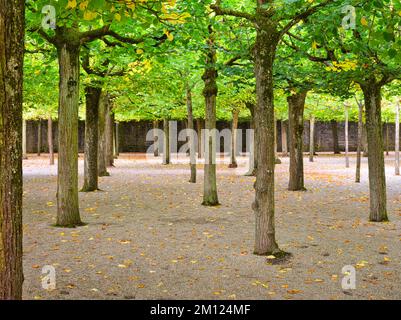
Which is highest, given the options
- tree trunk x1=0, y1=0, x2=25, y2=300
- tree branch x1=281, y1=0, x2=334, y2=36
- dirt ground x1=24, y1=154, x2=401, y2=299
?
tree branch x1=281, y1=0, x2=334, y2=36

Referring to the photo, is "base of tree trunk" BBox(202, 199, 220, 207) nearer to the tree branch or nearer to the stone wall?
the tree branch

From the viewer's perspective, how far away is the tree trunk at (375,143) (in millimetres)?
11469

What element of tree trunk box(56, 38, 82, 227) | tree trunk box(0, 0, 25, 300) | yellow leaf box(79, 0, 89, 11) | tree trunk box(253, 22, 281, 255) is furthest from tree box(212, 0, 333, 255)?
tree trunk box(0, 0, 25, 300)

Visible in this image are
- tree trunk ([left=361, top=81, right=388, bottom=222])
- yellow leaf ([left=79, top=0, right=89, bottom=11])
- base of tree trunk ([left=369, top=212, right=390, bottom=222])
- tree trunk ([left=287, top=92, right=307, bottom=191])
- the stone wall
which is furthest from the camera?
the stone wall

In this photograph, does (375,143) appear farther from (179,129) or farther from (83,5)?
(179,129)

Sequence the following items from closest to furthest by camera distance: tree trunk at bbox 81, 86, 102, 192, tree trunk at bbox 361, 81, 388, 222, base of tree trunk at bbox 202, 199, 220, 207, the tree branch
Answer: the tree branch
tree trunk at bbox 361, 81, 388, 222
base of tree trunk at bbox 202, 199, 220, 207
tree trunk at bbox 81, 86, 102, 192

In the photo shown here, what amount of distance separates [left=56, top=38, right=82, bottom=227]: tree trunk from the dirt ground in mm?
931

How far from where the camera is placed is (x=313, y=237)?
998 cm

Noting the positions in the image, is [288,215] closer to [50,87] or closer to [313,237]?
[313,237]

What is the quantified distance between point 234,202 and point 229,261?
294 inches

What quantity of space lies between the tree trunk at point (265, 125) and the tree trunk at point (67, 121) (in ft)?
14.8

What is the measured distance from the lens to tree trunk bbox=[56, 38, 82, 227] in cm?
1079

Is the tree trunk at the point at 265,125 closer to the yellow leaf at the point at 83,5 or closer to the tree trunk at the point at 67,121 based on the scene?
the yellow leaf at the point at 83,5

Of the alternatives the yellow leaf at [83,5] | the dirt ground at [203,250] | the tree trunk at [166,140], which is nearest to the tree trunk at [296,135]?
the dirt ground at [203,250]
